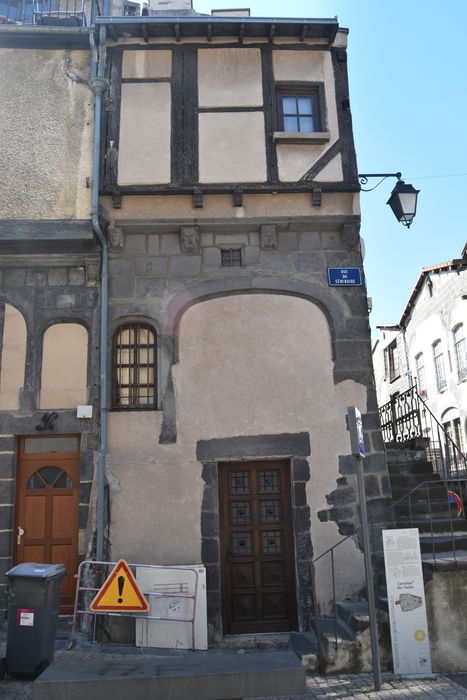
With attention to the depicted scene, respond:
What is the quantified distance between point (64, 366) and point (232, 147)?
384cm

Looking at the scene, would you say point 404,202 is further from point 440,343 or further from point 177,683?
point 440,343

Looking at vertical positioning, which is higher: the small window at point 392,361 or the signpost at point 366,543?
the small window at point 392,361

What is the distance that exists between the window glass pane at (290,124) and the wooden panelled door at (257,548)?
478 cm

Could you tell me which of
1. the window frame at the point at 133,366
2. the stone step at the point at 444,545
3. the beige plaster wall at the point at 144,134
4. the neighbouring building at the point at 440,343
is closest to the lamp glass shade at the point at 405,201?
the beige plaster wall at the point at 144,134

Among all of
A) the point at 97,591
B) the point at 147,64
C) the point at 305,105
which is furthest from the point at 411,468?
the point at 147,64

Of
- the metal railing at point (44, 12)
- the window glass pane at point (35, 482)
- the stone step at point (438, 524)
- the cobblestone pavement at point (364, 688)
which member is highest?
the metal railing at point (44, 12)

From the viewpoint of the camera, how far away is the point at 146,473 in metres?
7.28

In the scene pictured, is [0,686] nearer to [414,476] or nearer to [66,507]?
[66,507]

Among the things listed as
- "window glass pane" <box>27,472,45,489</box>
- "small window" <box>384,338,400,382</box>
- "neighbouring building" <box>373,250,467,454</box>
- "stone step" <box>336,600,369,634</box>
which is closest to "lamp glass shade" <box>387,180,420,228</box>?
"stone step" <box>336,600,369,634</box>

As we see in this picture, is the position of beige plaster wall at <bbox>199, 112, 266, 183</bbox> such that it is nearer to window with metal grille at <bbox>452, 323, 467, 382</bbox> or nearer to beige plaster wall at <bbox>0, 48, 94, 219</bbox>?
beige plaster wall at <bbox>0, 48, 94, 219</bbox>

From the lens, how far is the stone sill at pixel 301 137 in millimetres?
8094

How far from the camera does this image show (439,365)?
684 inches

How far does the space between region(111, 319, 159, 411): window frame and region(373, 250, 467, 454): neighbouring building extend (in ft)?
29.0

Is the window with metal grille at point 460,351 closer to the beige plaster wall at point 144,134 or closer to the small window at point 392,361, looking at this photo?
the small window at point 392,361
